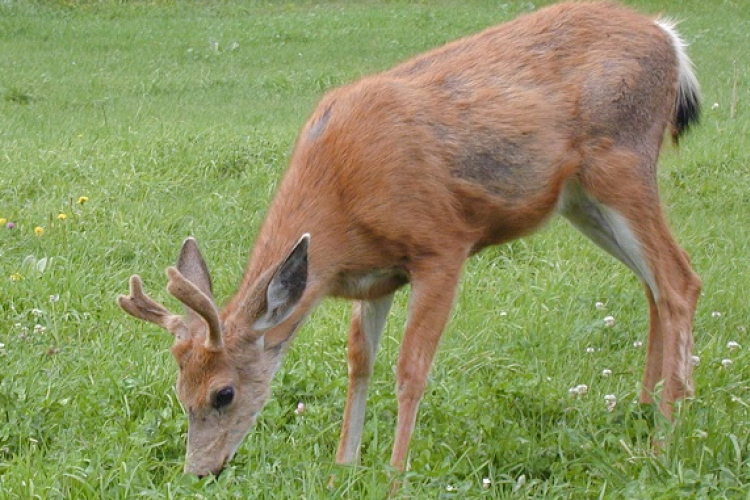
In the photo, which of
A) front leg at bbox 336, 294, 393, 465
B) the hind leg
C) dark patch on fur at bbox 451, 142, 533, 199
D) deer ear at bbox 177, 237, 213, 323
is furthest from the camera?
the hind leg

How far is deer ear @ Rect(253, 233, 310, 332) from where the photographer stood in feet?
14.3

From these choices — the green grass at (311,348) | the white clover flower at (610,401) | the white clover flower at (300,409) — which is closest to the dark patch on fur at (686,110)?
the green grass at (311,348)

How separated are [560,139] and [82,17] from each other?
762 inches

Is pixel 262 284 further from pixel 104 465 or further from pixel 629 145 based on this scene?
pixel 629 145

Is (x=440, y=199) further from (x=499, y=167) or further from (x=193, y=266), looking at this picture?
(x=193, y=266)

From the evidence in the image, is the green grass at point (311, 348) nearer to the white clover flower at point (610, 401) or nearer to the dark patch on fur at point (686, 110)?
the white clover flower at point (610, 401)

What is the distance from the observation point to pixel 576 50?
5527 mm

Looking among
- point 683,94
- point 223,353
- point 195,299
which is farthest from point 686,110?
point 195,299

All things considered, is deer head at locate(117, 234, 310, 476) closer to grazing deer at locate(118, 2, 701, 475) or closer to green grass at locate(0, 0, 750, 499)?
grazing deer at locate(118, 2, 701, 475)

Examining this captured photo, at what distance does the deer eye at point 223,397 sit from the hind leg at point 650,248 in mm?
1823

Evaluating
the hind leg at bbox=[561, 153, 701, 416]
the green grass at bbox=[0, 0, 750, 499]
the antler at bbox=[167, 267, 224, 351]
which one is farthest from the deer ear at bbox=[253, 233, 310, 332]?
the hind leg at bbox=[561, 153, 701, 416]

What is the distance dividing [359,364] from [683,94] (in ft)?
6.57

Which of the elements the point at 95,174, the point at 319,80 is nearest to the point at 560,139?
the point at 95,174

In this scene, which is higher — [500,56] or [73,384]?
[500,56]
